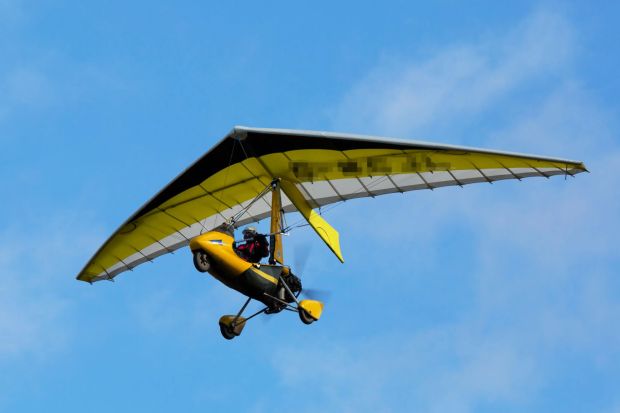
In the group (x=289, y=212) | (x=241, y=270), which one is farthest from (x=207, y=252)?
(x=289, y=212)

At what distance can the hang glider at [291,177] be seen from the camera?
2925 centimetres

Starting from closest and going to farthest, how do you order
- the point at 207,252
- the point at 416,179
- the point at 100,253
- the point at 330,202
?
the point at 207,252 → the point at 416,179 → the point at 330,202 → the point at 100,253

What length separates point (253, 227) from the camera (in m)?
30.0

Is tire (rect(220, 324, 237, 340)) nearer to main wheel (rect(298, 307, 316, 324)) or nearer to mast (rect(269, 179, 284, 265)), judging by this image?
main wheel (rect(298, 307, 316, 324))

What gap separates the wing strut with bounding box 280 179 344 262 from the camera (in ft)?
104

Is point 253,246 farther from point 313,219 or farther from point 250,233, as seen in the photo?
point 313,219

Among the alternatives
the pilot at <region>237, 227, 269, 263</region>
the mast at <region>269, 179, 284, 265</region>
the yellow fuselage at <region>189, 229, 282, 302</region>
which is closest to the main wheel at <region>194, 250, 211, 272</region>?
the yellow fuselage at <region>189, 229, 282, 302</region>

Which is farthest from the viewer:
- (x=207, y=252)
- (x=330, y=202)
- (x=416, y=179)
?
(x=330, y=202)

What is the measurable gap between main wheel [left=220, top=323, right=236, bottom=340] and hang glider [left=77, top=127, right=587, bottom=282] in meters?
3.05

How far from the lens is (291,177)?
3181 cm

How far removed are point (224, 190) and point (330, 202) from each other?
285 centimetres

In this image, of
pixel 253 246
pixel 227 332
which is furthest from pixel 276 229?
pixel 227 332

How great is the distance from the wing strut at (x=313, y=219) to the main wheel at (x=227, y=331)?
10.6 feet

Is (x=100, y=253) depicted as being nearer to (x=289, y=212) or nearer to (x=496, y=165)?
(x=289, y=212)
